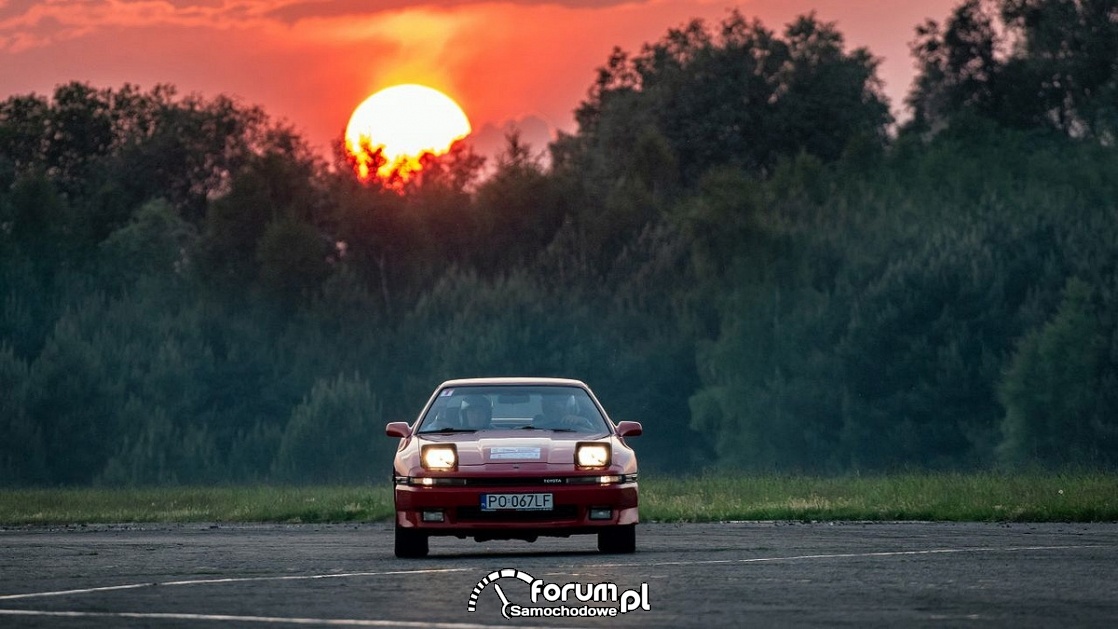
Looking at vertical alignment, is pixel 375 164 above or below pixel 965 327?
above

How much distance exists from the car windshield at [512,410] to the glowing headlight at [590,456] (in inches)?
33.8

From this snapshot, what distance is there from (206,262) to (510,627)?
270ft

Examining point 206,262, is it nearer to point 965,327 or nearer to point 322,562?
point 965,327

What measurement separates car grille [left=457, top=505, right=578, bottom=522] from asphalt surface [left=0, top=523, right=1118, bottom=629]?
1.18 feet

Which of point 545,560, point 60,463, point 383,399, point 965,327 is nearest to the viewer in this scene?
point 545,560

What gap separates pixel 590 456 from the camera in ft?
56.6

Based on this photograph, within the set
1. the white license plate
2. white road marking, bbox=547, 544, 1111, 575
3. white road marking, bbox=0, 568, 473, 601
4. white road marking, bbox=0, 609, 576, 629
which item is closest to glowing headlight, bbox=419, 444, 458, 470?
the white license plate

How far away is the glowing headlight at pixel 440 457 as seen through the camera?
17.2 metres

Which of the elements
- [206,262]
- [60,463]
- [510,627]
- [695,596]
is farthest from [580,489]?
[206,262]

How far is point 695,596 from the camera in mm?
12852

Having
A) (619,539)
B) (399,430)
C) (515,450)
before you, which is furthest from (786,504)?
(515,450)

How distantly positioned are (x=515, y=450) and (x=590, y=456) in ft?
2.08

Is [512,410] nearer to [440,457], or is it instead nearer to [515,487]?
[440,457]

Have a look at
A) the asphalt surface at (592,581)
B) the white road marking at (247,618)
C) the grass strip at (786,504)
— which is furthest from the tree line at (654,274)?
the white road marking at (247,618)
